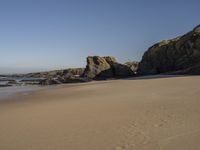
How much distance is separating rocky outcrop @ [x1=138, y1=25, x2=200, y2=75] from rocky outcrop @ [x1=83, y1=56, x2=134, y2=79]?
2.59 m

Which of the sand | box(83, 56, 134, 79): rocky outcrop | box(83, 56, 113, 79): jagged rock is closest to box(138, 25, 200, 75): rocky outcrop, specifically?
box(83, 56, 134, 79): rocky outcrop

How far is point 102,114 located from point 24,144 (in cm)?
355

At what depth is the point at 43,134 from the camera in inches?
262

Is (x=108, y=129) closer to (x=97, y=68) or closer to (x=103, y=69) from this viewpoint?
(x=103, y=69)

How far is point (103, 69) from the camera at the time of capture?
43312 mm

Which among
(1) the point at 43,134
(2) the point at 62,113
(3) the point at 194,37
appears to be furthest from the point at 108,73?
(1) the point at 43,134

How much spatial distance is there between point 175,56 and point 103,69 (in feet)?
38.0

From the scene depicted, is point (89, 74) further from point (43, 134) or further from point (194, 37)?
point (43, 134)

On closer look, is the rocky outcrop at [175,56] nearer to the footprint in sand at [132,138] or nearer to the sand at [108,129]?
the sand at [108,129]

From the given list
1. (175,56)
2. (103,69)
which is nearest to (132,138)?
(175,56)

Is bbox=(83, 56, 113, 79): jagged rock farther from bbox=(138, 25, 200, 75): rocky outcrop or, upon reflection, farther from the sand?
the sand

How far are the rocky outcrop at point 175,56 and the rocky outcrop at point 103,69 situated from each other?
8.50 ft

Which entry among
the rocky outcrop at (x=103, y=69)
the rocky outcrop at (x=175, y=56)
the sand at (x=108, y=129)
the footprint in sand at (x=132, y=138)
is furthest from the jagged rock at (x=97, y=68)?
the footprint in sand at (x=132, y=138)

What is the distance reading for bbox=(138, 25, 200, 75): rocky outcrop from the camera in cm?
3331
